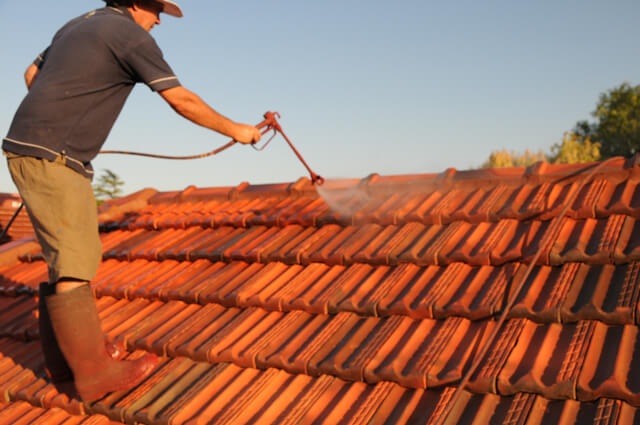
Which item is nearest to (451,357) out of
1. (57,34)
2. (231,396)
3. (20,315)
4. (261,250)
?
(231,396)

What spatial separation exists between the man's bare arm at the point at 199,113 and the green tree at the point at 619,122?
39274 millimetres

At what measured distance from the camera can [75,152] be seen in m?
2.45

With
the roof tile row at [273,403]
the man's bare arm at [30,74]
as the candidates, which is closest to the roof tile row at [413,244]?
the roof tile row at [273,403]

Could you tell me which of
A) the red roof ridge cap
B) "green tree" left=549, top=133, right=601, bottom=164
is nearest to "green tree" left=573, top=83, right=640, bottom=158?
"green tree" left=549, top=133, right=601, bottom=164

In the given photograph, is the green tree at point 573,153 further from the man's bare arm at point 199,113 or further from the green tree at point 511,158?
the man's bare arm at point 199,113

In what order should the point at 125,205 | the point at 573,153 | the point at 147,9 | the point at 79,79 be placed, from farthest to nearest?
1. the point at 573,153
2. the point at 125,205
3. the point at 147,9
4. the point at 79,79

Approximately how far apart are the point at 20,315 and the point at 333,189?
88.0 inches

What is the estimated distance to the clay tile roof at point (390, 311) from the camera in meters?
1.75

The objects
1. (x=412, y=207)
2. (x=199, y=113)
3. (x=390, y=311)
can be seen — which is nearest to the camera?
(x=390, y=311)

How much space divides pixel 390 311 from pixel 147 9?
1.88 meters

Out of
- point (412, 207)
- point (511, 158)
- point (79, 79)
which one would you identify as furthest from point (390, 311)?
point (511, 158)

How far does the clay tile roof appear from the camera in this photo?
175cm

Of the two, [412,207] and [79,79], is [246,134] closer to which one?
[79,79]

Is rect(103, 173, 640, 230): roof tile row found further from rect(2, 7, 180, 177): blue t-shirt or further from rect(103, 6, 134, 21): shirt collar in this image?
rect(103, 6, 134, 21): shirt collar
